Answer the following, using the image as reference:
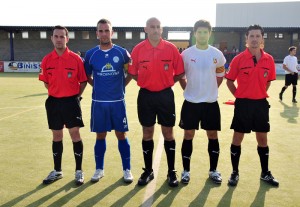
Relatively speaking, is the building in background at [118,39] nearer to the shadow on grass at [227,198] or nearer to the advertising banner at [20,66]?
the advertising banner at [20,66]

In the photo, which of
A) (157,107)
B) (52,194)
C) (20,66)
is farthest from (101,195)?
(20,66)

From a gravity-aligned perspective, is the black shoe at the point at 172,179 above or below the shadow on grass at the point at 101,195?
above

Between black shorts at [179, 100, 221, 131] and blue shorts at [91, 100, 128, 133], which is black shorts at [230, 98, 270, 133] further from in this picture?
blue shorts at [91, 100, 128, 133]

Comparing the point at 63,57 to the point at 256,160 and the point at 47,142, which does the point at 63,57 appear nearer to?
the point at 47,142

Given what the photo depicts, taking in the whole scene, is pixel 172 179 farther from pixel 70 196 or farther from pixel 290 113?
pixel 290 113

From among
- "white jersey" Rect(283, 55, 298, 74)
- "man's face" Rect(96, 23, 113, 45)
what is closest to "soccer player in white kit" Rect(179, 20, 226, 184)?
"man's face" Rect(96, 23, 113, 45)

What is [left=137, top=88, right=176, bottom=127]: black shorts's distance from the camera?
4.27 m

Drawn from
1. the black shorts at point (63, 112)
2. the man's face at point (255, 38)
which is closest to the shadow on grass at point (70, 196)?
the black shorts at point (63, 112)

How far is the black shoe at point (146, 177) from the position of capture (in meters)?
4.39

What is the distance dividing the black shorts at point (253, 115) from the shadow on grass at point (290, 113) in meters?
4.77

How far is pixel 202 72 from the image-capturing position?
14.0 feet

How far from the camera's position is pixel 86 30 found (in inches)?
1540

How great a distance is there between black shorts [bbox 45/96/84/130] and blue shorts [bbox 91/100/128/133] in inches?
10.3

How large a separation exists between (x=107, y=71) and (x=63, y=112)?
0.87 m
